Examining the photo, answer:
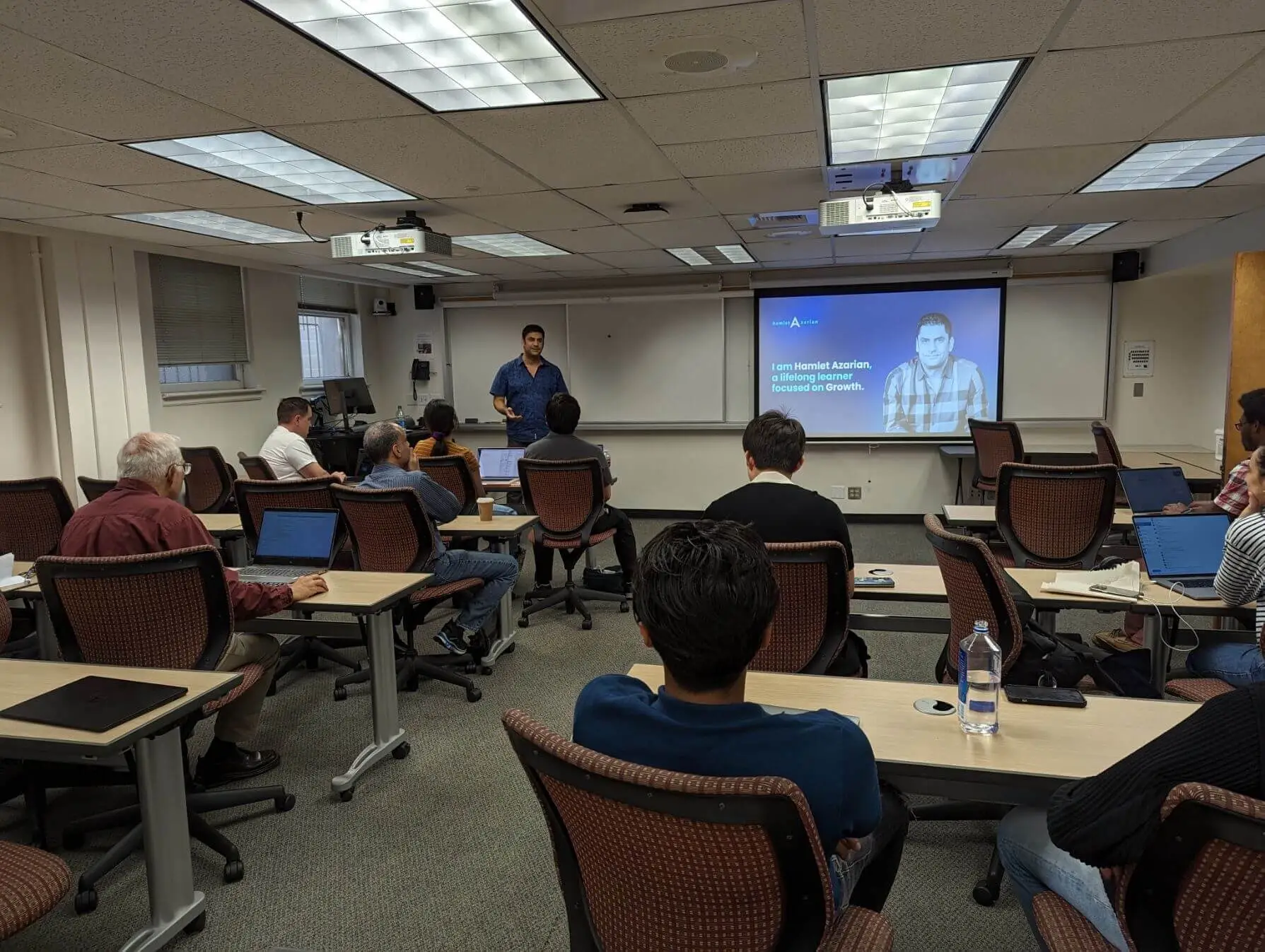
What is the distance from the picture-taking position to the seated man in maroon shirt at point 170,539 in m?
2.63

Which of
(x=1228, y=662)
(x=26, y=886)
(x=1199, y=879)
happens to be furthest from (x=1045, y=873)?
(x=26, y=886)

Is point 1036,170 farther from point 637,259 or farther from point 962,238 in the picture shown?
point 637,259

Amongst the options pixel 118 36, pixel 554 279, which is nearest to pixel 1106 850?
pixel 118 36

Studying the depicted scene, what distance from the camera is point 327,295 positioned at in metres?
8.19

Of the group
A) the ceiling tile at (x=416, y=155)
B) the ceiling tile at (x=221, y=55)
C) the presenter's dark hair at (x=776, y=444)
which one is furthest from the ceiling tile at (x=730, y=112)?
the presenter's dark hair at (x=776, y=444)

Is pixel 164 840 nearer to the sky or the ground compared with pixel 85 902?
nearer to the sky

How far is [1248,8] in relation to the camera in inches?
82.7

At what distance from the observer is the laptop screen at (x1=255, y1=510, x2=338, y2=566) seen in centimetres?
329

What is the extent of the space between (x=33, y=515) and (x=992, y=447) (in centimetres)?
617

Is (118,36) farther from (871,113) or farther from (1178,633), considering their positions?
(1178,633)

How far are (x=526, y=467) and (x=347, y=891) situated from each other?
272cm

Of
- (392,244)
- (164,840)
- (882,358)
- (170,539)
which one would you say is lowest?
(164,840)

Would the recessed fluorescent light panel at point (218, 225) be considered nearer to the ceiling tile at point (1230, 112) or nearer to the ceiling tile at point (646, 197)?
the ceiling tile at point (646, 197)

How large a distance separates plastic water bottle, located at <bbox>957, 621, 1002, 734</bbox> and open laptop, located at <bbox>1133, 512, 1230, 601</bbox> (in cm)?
142
